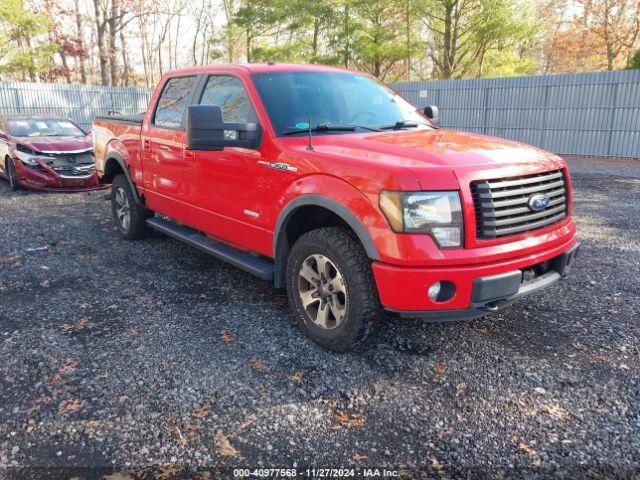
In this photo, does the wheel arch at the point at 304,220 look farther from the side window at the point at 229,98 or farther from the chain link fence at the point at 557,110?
the chain link fence at the point at 557,110

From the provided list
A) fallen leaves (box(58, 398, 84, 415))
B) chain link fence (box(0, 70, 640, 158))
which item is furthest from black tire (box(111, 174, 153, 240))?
chain link fence (box(0, 70, 640, 158))

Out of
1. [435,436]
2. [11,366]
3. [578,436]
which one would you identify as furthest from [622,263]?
[11,366]

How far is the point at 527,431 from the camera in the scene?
2.61m

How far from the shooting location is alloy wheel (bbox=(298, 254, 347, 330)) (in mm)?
3311

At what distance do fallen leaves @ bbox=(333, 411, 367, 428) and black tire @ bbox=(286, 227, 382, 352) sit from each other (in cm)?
55

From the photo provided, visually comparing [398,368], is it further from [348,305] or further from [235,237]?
[235,237]

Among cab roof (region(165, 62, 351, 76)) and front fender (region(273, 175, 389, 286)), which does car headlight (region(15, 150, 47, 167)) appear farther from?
front fender (region(273, 175, 389, 286))

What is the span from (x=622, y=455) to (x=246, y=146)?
2.99 meters

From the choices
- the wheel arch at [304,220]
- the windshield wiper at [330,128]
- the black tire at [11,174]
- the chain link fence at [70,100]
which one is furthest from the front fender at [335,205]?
the chain link fence at [70,100]

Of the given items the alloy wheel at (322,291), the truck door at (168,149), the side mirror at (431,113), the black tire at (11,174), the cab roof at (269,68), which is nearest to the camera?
the alloy wheel at (322,291)

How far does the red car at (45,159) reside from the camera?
9.45 metres

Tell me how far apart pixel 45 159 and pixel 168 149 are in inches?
234

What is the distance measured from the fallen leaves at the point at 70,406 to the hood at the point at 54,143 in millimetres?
7879

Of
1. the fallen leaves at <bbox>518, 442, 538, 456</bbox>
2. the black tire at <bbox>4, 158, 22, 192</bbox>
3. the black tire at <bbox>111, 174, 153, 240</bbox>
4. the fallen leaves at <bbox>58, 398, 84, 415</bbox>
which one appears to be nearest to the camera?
the fallen leaves at <bbox>518, 442, 538, 456</bbox>
